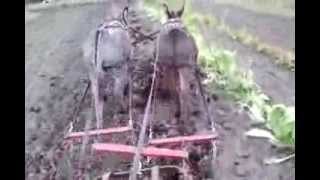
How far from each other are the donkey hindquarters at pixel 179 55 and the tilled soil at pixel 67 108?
0.12 feet

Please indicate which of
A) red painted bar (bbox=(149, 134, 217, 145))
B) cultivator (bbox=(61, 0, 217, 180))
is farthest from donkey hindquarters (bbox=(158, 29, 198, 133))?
red painted bar (bbox=(149, 134, 217, 145))

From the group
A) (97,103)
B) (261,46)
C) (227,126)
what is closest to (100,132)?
(97,103)

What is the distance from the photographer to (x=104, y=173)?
1326 mm

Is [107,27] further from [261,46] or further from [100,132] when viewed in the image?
[261,46]

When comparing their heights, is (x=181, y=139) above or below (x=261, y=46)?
below

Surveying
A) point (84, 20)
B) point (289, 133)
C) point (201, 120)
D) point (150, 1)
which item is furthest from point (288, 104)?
point (84, 20)

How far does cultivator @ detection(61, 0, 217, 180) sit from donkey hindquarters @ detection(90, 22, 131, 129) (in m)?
0.03

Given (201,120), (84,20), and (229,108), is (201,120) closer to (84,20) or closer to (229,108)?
(229,108)

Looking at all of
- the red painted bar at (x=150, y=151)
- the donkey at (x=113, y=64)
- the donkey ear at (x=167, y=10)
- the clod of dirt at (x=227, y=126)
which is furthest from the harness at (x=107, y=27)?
the clod of dirt at (x=227, y=126)

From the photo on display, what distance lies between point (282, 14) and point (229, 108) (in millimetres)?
259

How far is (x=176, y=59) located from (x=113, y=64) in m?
0.15

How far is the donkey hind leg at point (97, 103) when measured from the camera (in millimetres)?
1339

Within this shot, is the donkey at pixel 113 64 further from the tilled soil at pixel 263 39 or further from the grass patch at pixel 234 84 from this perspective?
the tilled soil at pixel 263 39

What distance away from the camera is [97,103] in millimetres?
1346
